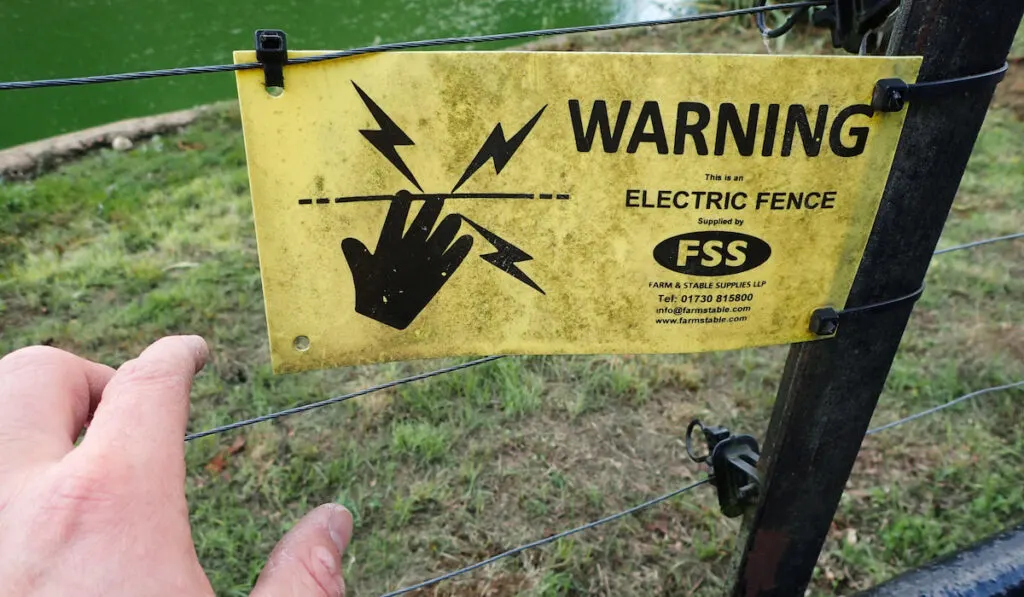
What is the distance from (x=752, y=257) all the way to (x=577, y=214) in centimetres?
25

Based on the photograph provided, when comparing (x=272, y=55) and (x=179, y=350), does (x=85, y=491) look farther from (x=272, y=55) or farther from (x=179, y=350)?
(x=272, y=55)

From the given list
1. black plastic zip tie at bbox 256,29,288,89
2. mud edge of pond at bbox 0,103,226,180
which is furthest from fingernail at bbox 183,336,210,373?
mud edge of pond at bbox 0,103,226,180

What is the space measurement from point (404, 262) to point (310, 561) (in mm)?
370

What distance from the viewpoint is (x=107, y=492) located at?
552 mm

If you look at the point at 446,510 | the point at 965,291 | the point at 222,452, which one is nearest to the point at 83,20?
the point at 222,452


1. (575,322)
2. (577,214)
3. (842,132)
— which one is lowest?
(575,322)

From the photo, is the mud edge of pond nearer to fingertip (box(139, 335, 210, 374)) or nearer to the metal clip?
fingertip (box(139, 335, 210, 374))

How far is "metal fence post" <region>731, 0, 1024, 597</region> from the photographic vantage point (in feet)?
2.77

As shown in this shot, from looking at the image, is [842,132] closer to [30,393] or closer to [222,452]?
[30,393]

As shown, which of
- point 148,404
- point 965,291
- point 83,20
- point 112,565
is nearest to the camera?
point 112,565

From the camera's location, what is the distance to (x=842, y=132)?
0.88 meters

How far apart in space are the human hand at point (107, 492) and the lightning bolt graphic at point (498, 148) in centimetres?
37

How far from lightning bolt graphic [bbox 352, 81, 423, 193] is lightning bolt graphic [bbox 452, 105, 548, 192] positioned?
3.0 inches

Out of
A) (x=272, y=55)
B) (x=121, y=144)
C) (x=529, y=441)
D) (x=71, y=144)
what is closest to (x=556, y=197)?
(x=272, y=55)
